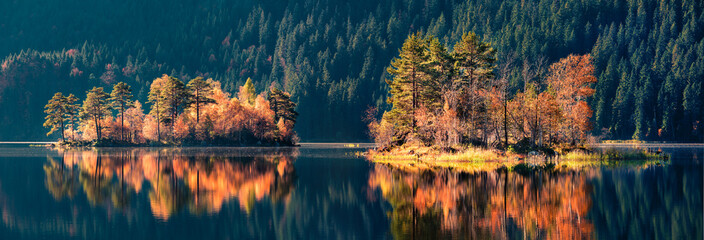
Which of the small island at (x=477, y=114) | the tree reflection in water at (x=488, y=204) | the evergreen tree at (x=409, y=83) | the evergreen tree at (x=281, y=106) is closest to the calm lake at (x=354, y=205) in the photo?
the tree reflection in water at (x=488, y=204)

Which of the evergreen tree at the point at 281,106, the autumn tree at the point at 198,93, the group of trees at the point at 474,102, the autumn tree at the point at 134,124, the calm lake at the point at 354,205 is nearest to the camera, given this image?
the calm lake at the point at 354,205

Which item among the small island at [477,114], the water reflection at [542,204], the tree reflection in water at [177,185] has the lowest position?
the water reflection at [542,204]

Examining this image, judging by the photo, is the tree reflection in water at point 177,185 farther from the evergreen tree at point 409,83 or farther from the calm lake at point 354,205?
the evergreen tree at point 409,83

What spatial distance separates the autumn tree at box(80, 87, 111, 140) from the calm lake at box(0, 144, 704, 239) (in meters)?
88.1

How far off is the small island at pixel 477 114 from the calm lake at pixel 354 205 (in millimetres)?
21265

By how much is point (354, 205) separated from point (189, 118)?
107 meters

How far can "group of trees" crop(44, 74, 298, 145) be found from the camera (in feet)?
432

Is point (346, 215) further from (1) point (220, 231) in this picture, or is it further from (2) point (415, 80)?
(2) point (415, 80)

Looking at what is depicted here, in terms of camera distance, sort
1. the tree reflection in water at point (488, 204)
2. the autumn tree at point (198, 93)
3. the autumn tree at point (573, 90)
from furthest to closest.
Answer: the autumn tree at point (198, 93), the autumn tree at point (573, 90), the tree reflection in water at point (488, 204)

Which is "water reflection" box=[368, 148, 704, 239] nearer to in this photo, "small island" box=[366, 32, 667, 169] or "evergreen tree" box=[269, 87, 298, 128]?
"small island" box=[366, 32, 667, 169]

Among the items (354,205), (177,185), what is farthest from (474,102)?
(354,205)

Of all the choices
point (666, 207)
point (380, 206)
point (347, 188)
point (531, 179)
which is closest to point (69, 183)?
point (347, 188)

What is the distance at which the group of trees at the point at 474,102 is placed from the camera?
243 ft

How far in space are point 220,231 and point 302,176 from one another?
25.4m
